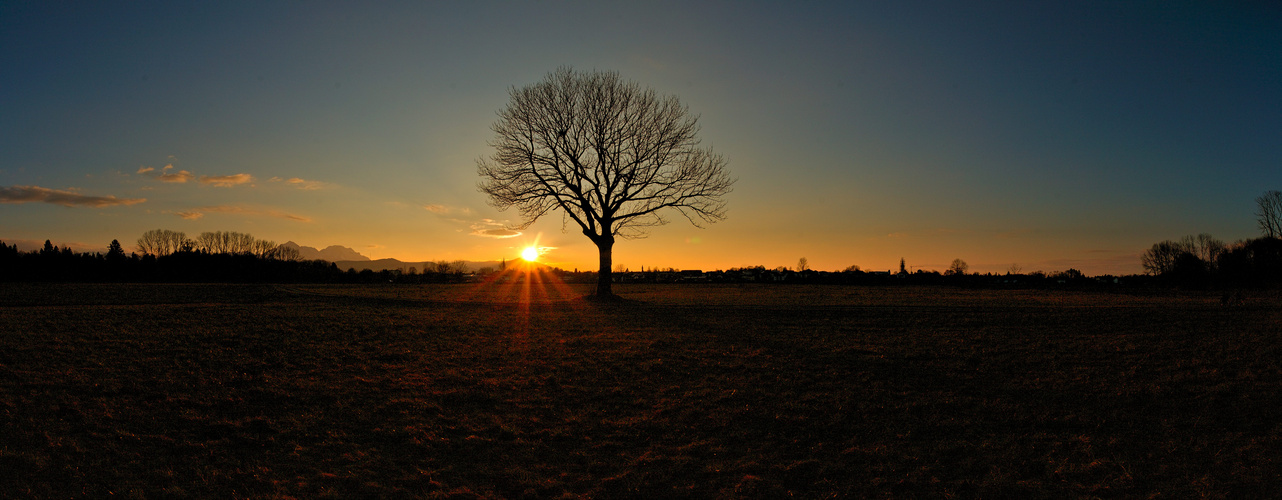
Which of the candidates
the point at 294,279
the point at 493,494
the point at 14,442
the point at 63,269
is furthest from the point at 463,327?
the point at 63,269

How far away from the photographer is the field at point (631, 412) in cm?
621

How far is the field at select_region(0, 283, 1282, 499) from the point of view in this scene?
621 centimetres

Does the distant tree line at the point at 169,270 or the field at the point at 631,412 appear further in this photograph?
the distant tree line at the point at 169,270

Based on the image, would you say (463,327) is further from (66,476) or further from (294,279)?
(294,279)

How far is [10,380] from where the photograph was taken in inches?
399

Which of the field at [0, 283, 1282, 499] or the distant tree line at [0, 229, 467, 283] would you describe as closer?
the field at [0, 283, 1282, 499]

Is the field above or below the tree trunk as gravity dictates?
below

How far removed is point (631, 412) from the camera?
29.1 ft

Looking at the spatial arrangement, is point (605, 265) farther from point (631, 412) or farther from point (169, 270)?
point (169, 270)

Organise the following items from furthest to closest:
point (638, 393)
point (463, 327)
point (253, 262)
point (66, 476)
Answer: point (253, 262) < point (463, 327) < point (638, 393) < point (66, 476)

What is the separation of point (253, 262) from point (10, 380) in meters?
76.8

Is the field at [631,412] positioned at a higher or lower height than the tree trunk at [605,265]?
lower

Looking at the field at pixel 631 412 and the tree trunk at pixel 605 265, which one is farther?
the tree trunk at pixel 605 265

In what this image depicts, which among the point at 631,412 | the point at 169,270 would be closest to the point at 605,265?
the point at 631,412
